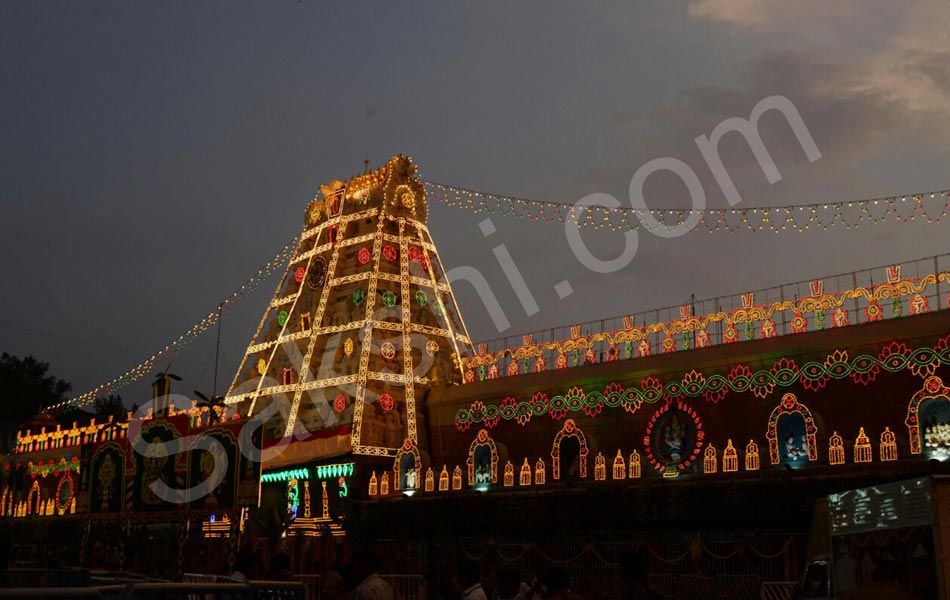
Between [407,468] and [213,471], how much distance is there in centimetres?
770

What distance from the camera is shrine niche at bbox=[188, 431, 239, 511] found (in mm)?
31688

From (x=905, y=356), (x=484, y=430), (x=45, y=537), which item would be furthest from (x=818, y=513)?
(x=45, y=537)

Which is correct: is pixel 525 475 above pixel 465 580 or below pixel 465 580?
above

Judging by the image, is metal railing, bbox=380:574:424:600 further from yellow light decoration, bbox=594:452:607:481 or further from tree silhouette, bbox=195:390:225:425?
tree silhouette, bbox=195:390:225:425

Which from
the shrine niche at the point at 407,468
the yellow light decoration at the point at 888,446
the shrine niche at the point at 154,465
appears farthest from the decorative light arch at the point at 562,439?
the shrine niche at the point at 154,465

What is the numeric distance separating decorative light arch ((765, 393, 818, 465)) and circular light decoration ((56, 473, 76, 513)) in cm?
3688

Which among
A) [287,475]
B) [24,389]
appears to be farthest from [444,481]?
[24,389]

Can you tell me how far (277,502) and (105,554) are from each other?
8.53 m

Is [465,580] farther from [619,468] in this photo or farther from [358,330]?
[358,330]

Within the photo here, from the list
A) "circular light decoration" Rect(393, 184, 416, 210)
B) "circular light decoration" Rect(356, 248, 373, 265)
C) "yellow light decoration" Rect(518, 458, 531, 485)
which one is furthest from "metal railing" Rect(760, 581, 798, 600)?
"circular light decoration" Rect(393, 184, 416, 210)

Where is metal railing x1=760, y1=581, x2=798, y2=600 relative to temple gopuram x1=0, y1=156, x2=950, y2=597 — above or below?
below

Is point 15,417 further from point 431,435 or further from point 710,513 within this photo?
point 710,513

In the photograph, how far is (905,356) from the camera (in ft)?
91.4

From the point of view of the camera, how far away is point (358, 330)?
41406mm
